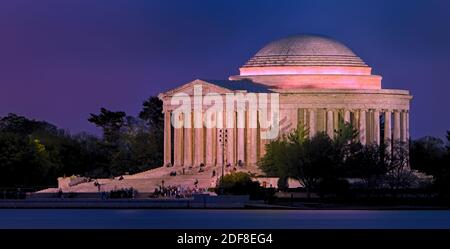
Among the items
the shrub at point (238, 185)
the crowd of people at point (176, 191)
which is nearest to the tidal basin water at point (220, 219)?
the shrub at point (238, 185)

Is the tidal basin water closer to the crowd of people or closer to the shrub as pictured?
the shrub

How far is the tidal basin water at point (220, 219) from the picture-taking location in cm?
13975

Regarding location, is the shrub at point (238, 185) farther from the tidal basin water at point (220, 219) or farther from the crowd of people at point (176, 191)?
the tidal basin water at point (220, 219)

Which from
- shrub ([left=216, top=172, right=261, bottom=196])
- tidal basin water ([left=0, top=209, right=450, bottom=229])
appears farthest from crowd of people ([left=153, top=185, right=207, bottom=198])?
tidal basin water ([left=0, top=209, right=450, bottom=229])

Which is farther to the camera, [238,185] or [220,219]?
[238,185]

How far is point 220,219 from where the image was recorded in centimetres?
15000

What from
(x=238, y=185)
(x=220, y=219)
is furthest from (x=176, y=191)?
(x=220, y=219)

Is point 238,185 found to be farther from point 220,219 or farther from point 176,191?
point 220,219

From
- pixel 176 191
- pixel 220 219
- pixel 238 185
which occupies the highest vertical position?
pixel 238 185

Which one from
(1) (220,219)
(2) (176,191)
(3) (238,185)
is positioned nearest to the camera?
(1) (220,219)

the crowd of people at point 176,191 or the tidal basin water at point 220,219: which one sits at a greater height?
the crowd of people at point 176,191

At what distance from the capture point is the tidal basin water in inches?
5502

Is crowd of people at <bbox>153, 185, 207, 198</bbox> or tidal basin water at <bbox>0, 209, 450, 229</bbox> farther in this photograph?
crowd of people at <bbox>153, 185, 207, 198</bbox>
